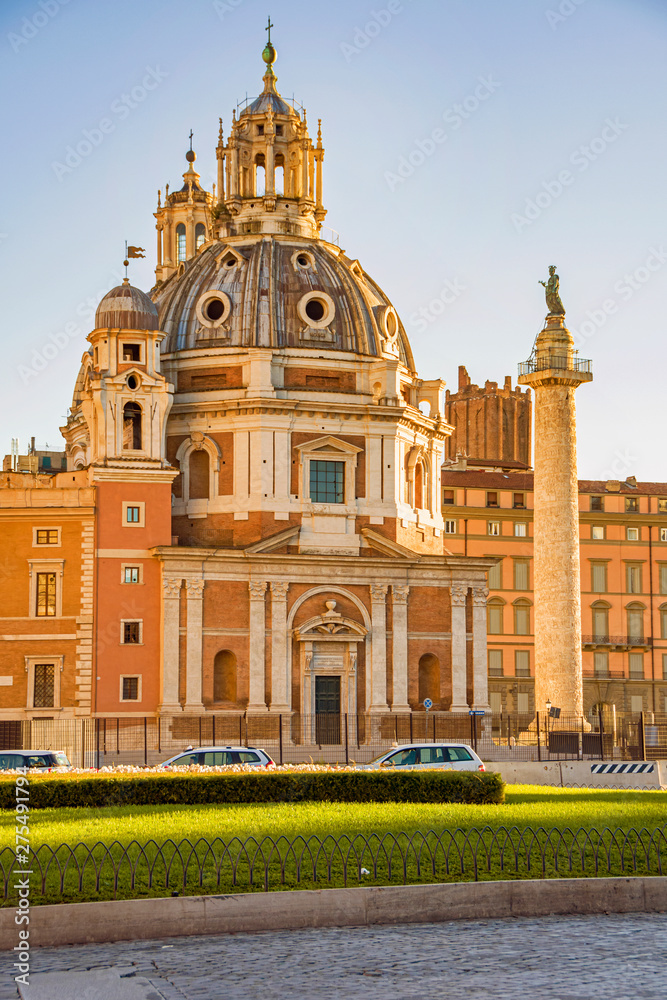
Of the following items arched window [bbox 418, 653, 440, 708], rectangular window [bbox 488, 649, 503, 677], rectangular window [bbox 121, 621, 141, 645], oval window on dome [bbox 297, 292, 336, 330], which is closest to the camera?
rectangular window [bbox 121, 621, 141, 645]

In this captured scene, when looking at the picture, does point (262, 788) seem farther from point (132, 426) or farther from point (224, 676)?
point (132, 426)

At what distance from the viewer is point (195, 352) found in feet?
194

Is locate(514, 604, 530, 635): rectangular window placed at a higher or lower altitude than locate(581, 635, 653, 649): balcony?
higher

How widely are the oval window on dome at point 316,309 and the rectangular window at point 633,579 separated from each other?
27.4 meters

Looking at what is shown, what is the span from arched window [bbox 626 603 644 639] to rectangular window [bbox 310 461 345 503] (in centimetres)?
2618

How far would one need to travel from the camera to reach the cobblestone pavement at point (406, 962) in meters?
13.3

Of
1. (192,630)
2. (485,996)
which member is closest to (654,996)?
(485,996)

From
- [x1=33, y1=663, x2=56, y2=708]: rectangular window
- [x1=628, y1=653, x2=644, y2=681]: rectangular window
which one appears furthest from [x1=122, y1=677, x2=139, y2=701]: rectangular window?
[x1=628, y1=653, x2=644, y2=681]: rectangular window

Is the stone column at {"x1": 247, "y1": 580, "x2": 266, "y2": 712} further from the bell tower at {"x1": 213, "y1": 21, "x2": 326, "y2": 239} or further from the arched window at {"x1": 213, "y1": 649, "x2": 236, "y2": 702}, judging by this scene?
the bell tower at {"x1": 213, "y1": 21, "x2": 326, "y2": 239}

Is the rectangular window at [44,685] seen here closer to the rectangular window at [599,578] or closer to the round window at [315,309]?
the round window at [315,309]

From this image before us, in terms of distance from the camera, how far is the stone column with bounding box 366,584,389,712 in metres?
54.7

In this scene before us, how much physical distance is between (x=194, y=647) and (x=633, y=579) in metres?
33.8

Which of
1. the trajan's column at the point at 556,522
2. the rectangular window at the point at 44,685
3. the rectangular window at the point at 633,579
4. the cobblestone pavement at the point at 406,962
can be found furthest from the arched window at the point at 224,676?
the cobblestone pavement at the point at 406,962

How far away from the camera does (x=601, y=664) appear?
76.1 metres
